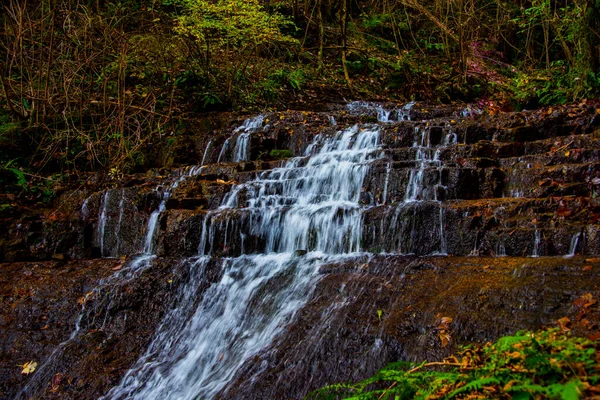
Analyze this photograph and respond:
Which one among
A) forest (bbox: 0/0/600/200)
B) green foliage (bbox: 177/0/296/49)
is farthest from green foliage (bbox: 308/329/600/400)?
green foliage (bbox: 177/0/296/49)

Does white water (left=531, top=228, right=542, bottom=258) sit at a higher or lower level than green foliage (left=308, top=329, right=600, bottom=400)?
higher

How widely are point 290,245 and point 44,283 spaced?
3835 millimetres

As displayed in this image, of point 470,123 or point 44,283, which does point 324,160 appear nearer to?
point 470,123

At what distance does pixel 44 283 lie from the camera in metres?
7.15

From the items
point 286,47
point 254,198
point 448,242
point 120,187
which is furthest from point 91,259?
point 286,47

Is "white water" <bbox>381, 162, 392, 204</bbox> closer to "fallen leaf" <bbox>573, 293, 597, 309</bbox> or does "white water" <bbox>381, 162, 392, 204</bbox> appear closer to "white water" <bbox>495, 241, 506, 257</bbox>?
"white water" <bbox>495, 241, 506, 257</bbox>

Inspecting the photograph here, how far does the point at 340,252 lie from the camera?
652 cm

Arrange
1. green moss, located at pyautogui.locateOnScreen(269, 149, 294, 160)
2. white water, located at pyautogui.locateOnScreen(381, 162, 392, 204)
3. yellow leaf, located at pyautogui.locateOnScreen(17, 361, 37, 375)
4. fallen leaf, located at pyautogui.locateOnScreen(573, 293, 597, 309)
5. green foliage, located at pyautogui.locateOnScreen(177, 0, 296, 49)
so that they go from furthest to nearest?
green foliage, located at pyautogui.locateOnScreen(177, 0, 296, 49)
green moss, located at pyautogui.locateOnScreen(269, 149, 294, 160)
white water, located at pyautogui.locateOnScreen(381, 162, 392, 204)
yellow leaf, located at pyautogui.locateOnScreen(17, 361, 37, 375)
fallen leaf, located at pyautogui.locateOnScreen(573, 293, 597, 309)

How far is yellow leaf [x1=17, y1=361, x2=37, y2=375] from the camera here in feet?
18.6

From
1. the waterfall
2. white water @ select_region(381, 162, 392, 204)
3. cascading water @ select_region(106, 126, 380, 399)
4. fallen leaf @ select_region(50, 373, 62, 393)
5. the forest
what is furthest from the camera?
the forest

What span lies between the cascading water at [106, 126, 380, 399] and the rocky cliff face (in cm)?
5

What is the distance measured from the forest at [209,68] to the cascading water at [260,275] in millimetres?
3699

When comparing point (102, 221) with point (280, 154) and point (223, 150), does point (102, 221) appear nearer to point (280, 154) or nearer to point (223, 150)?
point (223, 150)

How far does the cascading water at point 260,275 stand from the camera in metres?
5.12
